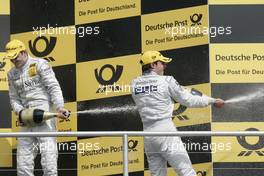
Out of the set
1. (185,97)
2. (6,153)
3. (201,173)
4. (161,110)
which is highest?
A: (185,97)

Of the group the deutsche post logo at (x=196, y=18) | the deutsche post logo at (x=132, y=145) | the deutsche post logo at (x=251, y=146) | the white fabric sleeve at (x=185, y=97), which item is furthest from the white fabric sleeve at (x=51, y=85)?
the deutsche post logo at (x=251, y=146)

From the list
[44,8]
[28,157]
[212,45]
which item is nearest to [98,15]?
[44,8]

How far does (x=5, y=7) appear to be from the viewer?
923 cm

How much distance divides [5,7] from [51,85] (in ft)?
4.90

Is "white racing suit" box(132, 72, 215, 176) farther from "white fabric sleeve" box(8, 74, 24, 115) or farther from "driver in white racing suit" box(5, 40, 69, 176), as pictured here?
"white fabric sleeve" box(8, 74, 24, 115)

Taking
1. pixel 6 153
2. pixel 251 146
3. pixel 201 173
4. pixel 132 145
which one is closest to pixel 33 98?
pixel 6 153

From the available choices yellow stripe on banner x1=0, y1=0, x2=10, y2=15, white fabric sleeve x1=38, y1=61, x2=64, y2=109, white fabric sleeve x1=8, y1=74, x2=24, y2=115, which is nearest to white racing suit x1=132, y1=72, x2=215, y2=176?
white fabric sleeve x1=38, y1=61, x2=64, y2=109

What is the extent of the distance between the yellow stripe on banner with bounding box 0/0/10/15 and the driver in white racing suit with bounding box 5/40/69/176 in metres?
1.06

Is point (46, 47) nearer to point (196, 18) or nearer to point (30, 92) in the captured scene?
point (30, 92)

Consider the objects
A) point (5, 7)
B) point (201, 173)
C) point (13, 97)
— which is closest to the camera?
point (201, 173)

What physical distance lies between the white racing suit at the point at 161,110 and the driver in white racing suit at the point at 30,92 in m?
0.69

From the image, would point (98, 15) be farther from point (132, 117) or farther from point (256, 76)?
point (256, 76)

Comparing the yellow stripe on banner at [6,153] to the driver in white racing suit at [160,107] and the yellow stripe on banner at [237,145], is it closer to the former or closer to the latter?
the driver in white racing suit at [160,107]

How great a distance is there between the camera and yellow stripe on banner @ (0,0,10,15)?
9.23 meters
